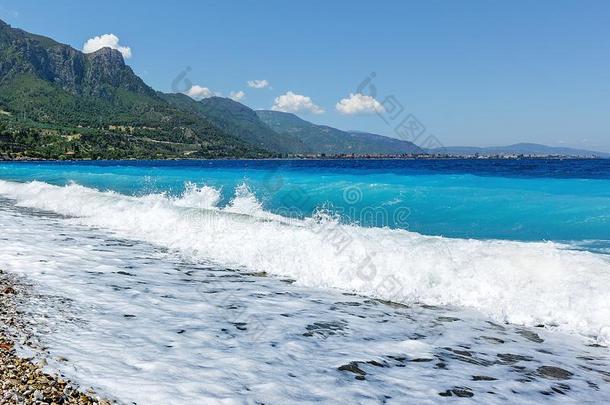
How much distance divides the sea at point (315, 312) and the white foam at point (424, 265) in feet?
0.21

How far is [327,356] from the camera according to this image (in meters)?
7.91

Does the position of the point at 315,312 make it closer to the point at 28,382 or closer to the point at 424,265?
the point at 424,265

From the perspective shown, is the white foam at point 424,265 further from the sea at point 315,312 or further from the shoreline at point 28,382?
the shoreline at point 28,382

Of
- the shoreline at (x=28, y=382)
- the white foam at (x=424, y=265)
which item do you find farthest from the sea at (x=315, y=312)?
the shoreline at (x=28, y=382)

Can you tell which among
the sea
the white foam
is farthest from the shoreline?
the white foam

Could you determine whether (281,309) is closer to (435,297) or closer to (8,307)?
(435,297)

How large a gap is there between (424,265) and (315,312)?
4.78 metres

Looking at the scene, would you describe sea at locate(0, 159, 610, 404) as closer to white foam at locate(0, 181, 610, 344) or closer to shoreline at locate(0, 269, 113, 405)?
white foam at locate(0, 181, 610, 344)

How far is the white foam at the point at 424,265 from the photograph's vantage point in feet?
36.2

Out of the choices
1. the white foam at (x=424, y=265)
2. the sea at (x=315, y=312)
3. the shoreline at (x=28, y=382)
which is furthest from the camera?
the white foam at (x=424, y=265)

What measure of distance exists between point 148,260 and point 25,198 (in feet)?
94.4

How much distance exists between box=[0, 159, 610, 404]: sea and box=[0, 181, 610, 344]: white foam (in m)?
0.06

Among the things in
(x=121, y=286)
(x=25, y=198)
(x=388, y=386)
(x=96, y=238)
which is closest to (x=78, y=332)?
(x=121, y=286)

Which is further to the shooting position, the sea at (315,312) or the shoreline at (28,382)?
the sea at (315,312)
